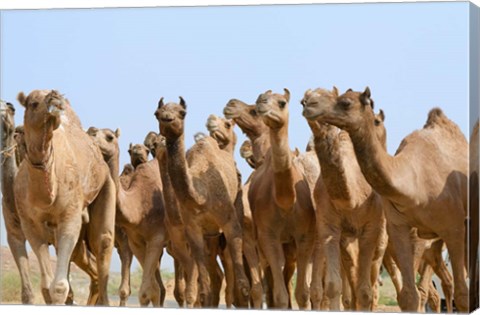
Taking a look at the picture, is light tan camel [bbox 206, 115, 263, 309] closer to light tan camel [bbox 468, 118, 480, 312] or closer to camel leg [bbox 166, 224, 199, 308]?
camel leg [bbox 166, 224, 199, 308]

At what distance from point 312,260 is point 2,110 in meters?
3.88

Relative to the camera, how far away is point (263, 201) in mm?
16078

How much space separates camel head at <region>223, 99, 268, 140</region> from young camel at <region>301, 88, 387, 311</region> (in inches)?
87.1

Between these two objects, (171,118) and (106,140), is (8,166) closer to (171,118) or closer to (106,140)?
(106,140)

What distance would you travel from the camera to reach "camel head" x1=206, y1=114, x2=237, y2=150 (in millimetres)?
18016

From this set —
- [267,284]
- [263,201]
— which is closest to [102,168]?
[263,201]

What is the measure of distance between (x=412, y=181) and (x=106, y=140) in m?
4.87

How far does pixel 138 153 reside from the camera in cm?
1828

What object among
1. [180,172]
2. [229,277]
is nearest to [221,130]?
[229,277]

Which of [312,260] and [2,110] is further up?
[2,110]

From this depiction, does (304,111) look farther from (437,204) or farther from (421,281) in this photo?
(421,281)

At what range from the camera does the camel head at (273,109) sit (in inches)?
597

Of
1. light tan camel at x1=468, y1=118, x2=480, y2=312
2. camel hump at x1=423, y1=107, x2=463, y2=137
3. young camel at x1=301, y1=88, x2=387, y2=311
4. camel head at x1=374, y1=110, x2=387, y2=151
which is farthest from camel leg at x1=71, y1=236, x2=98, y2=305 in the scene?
light tan camel at x1=468, y1=118, x2=480, y2=312

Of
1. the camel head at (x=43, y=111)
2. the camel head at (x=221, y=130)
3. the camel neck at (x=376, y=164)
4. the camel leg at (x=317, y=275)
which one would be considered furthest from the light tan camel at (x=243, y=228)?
the camel head at (x=43, y=111)
